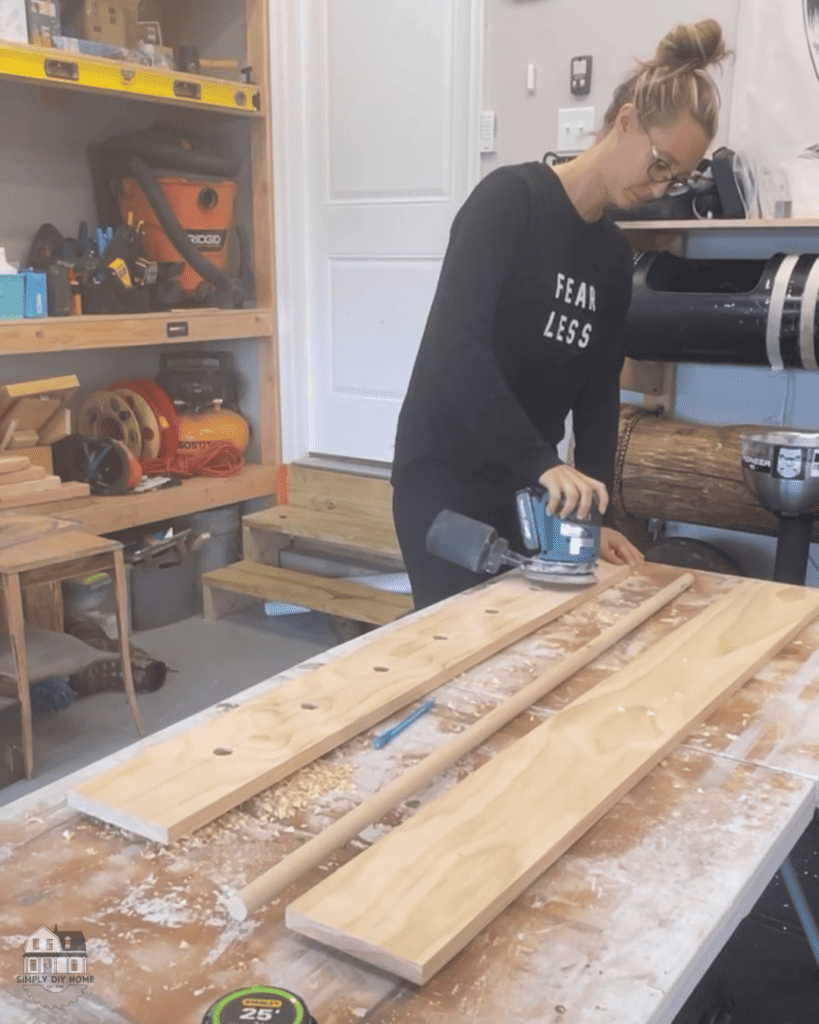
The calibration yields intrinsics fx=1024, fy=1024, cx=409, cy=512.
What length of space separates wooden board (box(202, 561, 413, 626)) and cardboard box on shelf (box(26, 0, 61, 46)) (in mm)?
2018

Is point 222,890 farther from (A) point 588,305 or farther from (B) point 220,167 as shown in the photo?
(B) point 220,167

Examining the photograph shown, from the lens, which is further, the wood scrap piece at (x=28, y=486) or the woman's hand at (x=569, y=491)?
the wood scrap piece at (x=28, y=486)

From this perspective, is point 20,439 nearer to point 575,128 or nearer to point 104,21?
point 104,21

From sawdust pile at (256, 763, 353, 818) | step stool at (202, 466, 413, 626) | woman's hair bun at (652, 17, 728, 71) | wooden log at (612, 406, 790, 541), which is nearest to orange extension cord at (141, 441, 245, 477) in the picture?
step stool at (202, 466, 413, 626)

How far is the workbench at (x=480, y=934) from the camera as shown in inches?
31.6

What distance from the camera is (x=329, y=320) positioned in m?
4.44

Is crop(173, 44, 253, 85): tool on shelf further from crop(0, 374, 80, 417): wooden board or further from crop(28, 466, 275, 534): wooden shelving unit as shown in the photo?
crop(28, 466, 275, 534): wooden shelving unit

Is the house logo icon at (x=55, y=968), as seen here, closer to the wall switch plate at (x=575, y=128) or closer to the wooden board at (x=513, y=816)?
the wooden board at (x=513, y=816)

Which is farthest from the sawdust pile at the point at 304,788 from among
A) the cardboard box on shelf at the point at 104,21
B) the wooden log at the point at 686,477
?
the cardboard box on shelf at the point at 104,21

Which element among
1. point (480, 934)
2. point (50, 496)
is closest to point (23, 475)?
point (50, 496)

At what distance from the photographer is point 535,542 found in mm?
1831

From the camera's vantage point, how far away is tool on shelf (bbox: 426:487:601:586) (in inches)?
70.2

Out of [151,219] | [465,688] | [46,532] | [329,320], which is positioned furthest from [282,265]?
[465,688]

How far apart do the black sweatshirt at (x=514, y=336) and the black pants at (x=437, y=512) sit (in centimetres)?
2
